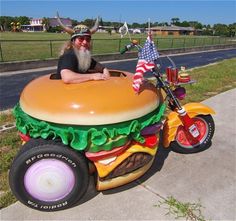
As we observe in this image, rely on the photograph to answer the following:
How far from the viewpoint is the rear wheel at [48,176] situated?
2803 millimetres

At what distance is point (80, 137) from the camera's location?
2857 mm

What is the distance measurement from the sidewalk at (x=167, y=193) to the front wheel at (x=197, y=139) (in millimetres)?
85

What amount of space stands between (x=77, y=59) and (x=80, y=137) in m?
0.99

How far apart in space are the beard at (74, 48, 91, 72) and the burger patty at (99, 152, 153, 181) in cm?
116

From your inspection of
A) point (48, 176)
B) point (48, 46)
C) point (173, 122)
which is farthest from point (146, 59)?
point (48, 46)

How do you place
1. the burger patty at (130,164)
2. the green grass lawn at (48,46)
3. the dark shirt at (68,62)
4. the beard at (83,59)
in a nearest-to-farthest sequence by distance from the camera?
the burger patty at (130,164), the dark shirt at (68,62), the beard at (83,59), the green grass lawn at (48,46)

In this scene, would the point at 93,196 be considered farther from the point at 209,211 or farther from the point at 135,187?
the point at 209,211

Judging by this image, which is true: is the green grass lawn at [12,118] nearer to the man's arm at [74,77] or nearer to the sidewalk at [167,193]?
the sidewalk at [167,193]

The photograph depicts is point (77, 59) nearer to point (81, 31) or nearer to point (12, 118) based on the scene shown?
point (81, 31)

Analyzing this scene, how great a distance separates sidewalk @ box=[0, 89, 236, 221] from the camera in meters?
2.89

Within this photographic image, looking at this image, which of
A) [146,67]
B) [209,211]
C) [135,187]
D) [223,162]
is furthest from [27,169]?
[223,162]

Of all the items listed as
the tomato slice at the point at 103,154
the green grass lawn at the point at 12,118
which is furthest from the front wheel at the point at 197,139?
the green grass lawn at the point at 12,118

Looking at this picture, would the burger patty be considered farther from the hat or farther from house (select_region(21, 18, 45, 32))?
house (select_region(21, 18, 45, 32))

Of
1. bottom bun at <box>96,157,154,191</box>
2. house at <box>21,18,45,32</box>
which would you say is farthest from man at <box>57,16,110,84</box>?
house at <box>21,18,45,32</box>
